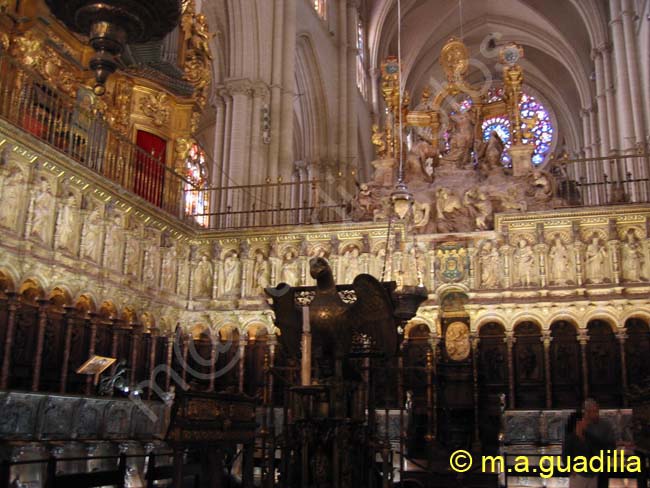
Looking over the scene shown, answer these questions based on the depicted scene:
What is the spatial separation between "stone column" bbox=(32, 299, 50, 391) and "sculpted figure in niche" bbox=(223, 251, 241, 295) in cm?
467

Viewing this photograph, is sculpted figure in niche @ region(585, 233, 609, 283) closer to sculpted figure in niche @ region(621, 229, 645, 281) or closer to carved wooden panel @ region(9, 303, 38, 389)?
sculpted figure in niche @ region(621, 229, 645, 281)

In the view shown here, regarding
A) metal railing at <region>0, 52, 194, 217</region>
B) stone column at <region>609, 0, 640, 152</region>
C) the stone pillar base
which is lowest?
metal railing at <region>0, 52, 194, 217</region>

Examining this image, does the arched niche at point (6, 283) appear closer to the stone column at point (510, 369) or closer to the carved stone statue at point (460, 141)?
the stone column at point (510, 369)

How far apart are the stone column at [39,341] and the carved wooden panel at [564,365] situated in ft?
30.4

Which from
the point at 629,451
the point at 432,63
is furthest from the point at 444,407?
the point at 432,63

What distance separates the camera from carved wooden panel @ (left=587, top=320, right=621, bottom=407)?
1335 centimetres

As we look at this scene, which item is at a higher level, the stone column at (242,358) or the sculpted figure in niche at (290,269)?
the sculpted figure in niche at (290,269)

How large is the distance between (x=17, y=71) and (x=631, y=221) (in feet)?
36.2

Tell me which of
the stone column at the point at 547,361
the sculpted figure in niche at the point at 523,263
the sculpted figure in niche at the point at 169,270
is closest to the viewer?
the stone column at the point at 547,361

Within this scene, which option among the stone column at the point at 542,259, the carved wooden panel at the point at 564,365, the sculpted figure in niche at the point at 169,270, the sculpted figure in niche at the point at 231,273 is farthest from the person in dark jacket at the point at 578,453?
the sculpted figure in niche at the point at 169,270

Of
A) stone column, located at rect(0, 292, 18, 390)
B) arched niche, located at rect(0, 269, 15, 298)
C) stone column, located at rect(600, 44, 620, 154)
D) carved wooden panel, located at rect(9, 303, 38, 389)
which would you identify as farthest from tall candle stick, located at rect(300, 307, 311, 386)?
stone column, located at rect(600, 44, 620, 154)

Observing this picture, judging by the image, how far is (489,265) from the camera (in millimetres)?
14000

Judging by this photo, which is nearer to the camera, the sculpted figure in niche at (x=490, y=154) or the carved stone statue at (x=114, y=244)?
the carved stone statue at (x=114, y=244)

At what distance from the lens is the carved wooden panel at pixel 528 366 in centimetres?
1398
